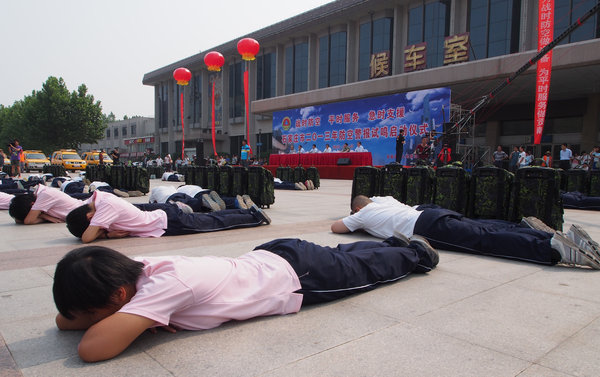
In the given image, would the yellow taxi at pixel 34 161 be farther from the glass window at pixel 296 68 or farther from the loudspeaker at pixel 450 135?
the loudspeaker at pixel 450 135

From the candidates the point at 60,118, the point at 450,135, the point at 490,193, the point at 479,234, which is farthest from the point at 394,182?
the point at 60,118

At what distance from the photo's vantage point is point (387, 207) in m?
4.69

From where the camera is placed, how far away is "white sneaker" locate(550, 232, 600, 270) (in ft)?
11.6

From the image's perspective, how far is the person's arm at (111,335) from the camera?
187 centimetres

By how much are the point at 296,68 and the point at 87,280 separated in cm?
3406

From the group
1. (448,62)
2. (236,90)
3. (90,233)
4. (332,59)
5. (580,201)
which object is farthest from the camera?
(236,90)

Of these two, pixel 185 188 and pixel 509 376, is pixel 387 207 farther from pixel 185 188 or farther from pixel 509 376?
pixel 185 188

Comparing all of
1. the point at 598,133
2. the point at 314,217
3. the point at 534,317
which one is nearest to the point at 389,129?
the point at 598,133

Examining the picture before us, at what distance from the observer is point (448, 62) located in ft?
74.6

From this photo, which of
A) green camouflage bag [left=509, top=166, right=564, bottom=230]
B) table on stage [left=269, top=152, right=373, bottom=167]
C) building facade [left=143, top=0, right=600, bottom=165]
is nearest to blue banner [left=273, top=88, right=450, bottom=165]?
building facade [left=143, top=0, right=600, bottom=165]

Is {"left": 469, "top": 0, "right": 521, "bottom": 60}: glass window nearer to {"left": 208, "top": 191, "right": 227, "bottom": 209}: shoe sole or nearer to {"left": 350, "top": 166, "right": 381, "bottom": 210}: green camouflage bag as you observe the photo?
{"left": 350, "top": 166, "right": 381, "bottom": 210}: green camouflage bag

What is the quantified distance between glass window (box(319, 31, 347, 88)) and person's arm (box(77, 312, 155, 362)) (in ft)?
97.3

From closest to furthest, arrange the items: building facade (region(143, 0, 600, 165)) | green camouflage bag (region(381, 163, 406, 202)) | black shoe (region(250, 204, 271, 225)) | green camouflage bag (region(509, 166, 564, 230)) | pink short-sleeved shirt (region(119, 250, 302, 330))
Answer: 1. pink short-sleeved shirt (region(119, 250, 302, 330))
2. green camouflage bag (region(509, 166, 564, 230))
3. black shoe (region(250, 204, 271, 225))
4. green camouflage bag (region(381, 163, 406, 202))
5. building facade (region(143, 0, 600, 165))

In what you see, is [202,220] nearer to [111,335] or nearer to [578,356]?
[111,335]
